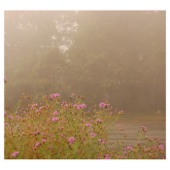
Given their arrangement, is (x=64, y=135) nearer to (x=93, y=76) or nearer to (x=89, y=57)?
(x=93, y=76)

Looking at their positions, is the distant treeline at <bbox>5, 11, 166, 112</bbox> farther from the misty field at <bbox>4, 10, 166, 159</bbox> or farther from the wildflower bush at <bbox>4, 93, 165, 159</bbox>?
the wildflower bush at <bbox>4, 93, 165, 159</bbox>

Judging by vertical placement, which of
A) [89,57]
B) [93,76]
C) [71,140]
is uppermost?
[89,57]

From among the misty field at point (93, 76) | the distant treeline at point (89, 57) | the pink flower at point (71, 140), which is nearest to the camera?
the pink flower at point (71, 140)

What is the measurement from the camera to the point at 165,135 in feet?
15.2

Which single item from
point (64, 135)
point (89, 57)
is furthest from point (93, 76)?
point (64, 135)

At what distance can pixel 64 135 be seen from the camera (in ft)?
13.6

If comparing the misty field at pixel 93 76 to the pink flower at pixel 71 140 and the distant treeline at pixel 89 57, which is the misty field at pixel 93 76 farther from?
the pink flower at pixel 71 140

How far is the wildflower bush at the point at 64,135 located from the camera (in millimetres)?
4156

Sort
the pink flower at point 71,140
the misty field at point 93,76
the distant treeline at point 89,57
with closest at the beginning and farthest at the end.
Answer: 1. the pink flower at point 71,140
2. the misty field at point 93,76
3. the distant treeline at point 89,57

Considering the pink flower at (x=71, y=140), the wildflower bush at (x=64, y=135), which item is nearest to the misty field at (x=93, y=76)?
the wildflower bush at (x=64, y=135)
